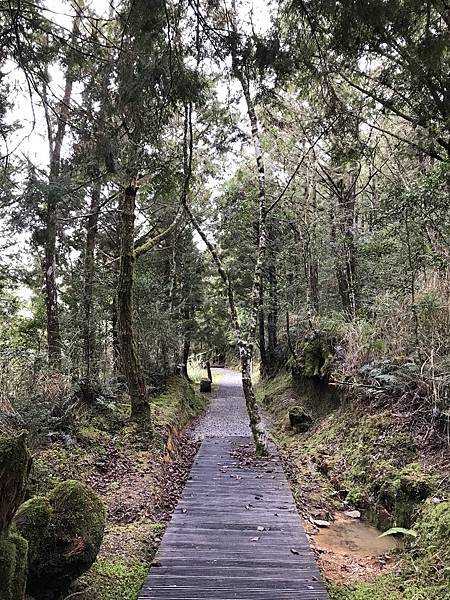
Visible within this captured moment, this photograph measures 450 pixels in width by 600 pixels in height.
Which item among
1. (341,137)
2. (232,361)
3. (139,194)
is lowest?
(232,361)

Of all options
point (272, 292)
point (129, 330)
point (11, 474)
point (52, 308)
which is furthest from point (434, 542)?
point (272, 292)

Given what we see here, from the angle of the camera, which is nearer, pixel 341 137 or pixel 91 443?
pixel 341 137

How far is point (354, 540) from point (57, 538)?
10.8 ft

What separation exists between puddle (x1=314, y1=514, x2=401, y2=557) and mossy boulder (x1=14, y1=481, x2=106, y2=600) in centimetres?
259

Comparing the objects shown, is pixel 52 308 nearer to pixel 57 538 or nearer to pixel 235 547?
pixel 235 547

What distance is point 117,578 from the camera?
3592 millimetres

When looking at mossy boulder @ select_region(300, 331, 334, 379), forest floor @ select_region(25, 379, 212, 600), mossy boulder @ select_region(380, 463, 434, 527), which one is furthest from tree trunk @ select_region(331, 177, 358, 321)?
mossy boulder @ select_region(380, 463, 434, 527)

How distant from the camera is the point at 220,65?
4344 mm

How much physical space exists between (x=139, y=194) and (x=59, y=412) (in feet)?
22.7

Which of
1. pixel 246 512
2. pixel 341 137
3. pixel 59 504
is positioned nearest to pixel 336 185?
pixel 341 137

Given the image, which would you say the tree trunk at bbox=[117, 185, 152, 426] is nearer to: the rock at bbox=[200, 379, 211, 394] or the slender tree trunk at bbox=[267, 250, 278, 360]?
the slender tree trunk at bbox=[267, 250, 278, 360]

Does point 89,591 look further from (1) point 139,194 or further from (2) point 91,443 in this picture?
(1) point 139,194

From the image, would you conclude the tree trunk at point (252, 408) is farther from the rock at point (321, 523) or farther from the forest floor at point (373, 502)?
the rock at point (321, 523)

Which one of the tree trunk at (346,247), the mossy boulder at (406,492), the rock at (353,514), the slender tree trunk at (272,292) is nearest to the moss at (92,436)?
the rock at (353,514)
